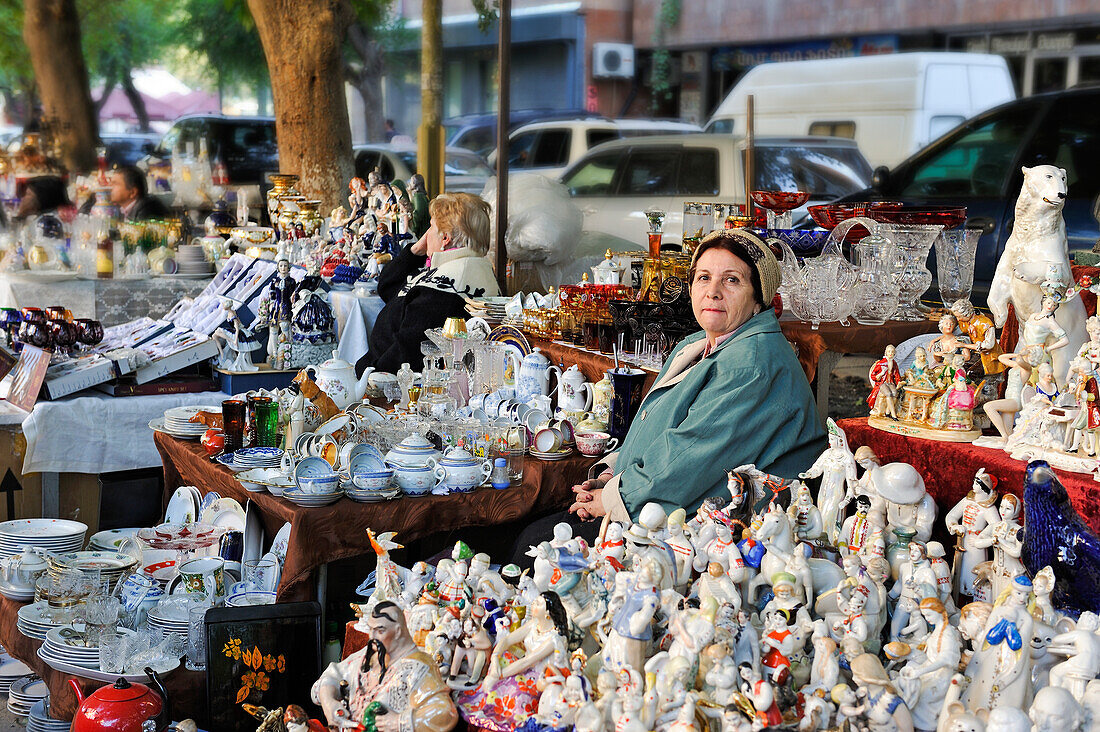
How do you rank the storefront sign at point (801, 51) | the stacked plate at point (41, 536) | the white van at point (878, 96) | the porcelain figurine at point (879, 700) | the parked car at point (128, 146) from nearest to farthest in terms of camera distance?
the porcelain figurine at point (879, 700)
the stacked plate at point (41, 536)
the white van at point (878, 96)
the storefront sign at point (801, 51)
the parked car at point (128, 146)

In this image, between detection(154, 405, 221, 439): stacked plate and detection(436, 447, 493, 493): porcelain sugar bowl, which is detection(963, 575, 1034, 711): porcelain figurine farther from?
detection(154, 405, 221, 439): stacked plate

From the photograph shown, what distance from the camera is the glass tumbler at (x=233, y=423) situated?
349 centimetres

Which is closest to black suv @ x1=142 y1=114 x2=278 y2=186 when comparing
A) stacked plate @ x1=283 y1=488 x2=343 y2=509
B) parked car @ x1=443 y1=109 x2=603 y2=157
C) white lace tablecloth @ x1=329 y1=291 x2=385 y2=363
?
parked car @ x1=443 y1=109 x2=603 y2=157

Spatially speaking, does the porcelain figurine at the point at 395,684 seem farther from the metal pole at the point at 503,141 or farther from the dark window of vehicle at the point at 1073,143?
the metal pole at the point at 503,141

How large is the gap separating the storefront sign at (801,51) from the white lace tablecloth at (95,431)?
3328 millimetres

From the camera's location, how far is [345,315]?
5645 mm

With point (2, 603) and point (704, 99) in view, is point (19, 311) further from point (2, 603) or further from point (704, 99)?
point (704, 99)

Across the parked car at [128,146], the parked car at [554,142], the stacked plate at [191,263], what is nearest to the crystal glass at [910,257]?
the parked car at [554,142]

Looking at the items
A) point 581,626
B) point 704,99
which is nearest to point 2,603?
point 581,626

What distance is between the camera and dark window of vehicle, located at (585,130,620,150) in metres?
7.07

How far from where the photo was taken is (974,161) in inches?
195

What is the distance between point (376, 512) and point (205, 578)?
500 millimetres

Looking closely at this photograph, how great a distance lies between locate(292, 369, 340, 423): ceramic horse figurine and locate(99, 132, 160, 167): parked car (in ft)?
28.6

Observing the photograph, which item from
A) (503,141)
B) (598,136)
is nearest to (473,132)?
(598,136)
